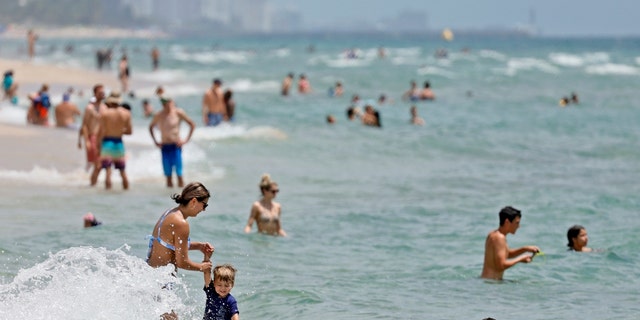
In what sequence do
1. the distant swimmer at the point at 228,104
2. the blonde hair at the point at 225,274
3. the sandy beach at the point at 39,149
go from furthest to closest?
the distant swimmer at the point at 228,104 < the sandy beach at the point at 39,149 < the blonde hair at the point at 225,274

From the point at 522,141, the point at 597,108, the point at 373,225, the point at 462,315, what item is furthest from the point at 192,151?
the point at 597,108

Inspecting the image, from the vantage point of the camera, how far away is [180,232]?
725 centimetres

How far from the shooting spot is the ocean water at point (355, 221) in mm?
9242

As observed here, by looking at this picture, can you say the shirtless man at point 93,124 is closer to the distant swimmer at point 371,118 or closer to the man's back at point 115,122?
the man's back at point 115,122

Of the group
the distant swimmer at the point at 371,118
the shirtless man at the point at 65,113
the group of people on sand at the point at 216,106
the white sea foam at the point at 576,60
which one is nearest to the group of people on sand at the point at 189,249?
the shirtless man at the point at 65,113

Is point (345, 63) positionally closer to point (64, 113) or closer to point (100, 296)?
point (64, 113)

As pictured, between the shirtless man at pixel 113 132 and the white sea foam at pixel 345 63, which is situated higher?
the white sea foam at pixel 345 63

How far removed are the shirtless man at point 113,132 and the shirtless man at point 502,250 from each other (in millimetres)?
5411

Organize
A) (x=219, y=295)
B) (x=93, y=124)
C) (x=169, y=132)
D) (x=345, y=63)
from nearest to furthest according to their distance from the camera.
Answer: (x=219, y=295) < (x=169, y=132) < (x=93, y=124) < (x=345, y=63)

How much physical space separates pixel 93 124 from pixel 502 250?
278 inches

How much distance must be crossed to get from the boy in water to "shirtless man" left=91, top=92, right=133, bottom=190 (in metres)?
7.28

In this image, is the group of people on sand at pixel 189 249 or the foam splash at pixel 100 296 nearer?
the group of people on sand at pixel 189 249

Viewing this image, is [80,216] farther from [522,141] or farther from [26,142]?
[522,141]

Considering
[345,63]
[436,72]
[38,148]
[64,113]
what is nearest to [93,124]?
[38,148]
